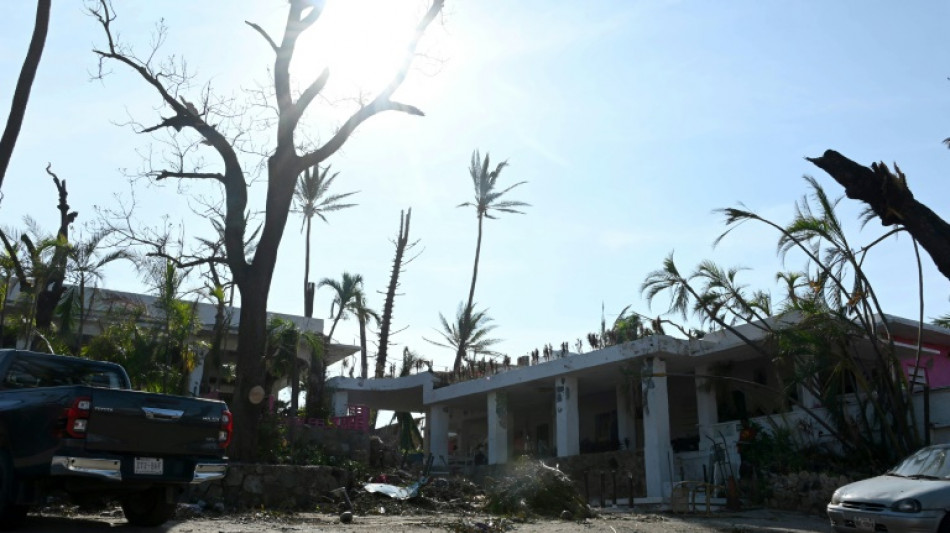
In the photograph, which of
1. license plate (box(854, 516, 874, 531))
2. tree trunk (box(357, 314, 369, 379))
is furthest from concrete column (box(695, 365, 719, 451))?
tree trunk (box(357, 314, 369, 379))

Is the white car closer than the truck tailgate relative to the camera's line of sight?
No

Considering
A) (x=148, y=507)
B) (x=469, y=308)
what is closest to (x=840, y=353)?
(x=148, y=507)

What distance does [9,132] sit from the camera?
40.3ft

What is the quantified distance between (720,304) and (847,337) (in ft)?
9.04

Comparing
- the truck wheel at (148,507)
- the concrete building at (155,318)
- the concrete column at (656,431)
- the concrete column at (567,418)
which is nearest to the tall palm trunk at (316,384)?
the concrete building at (155,318)

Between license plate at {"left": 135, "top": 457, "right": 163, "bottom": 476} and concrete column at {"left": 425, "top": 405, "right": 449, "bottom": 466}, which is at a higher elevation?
concrete column at {"left": 425, "top": 405, "right": 449, "bottom": 466}

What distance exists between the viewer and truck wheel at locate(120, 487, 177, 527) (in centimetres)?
877

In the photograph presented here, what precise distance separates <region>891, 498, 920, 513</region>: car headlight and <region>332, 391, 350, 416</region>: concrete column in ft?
70.6

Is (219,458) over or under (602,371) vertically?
under

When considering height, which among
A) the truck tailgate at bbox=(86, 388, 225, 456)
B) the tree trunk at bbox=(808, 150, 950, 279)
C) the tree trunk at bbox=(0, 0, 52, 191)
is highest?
the tree trunk at bbox=(0, 0, 52, 191)

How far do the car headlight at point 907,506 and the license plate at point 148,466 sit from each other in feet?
26.4

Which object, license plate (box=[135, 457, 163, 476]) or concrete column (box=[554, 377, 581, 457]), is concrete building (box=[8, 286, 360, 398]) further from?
license plate (box=[135, 457, 163, 476])

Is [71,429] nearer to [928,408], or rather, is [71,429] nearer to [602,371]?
[928,408]

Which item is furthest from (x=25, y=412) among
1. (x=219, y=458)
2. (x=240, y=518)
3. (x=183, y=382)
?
(x=183, y=382)
